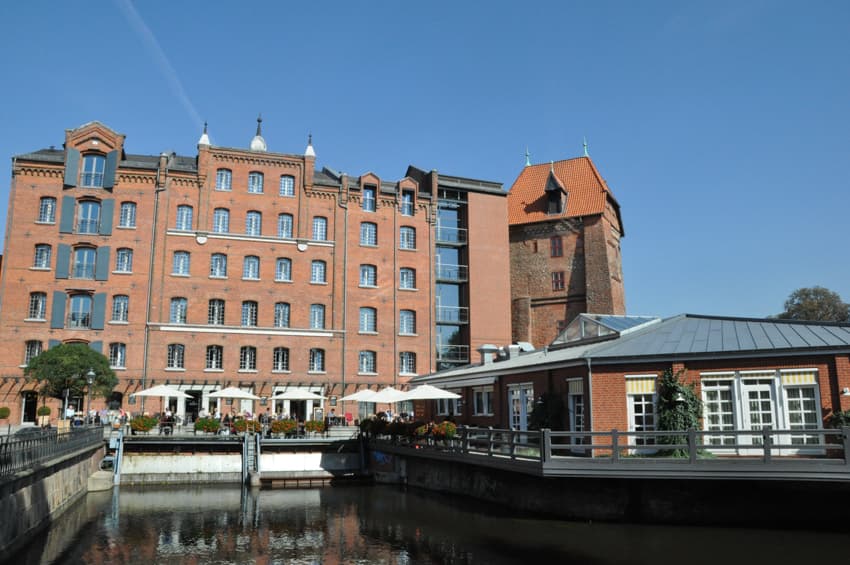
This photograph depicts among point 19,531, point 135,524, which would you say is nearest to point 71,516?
point 135,524

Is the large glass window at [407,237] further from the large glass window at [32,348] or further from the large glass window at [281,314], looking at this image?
the large glass window at [32,348]

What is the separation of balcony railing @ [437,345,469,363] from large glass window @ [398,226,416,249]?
6.57 meters

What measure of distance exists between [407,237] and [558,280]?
35.2ft

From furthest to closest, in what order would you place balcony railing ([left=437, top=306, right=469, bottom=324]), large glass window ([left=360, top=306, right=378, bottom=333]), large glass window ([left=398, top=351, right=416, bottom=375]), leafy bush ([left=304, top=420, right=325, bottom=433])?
balcony railing ([left=437, top=306, right=469, bottom=324]) < large glass window ([left=398, top=351, right=416, bottom=375]) < large glass window ([left=360, top=306, right=378, bottom=333]) < leafy bush ([left=304, top=420, right=325, bottom=433])

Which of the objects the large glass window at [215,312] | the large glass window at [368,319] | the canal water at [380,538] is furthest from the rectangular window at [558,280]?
the canal water at [380,538]

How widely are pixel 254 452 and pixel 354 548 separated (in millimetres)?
14551

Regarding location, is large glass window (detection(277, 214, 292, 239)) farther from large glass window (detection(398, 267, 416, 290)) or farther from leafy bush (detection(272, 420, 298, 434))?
leafy bush (detection(272, 420, 298, 434))

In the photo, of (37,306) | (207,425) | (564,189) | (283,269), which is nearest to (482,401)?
(207,425)

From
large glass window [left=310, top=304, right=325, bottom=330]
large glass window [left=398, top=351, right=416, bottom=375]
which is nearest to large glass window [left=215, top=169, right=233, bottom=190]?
large glass window [left=310, top=304, right=325, bottom=330]

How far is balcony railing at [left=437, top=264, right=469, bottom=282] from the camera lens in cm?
4541

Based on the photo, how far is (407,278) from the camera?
145 feet

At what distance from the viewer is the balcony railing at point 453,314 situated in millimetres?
44844

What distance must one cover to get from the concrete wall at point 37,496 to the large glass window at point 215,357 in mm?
14263

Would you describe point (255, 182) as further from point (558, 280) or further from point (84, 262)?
point (558, 280)
